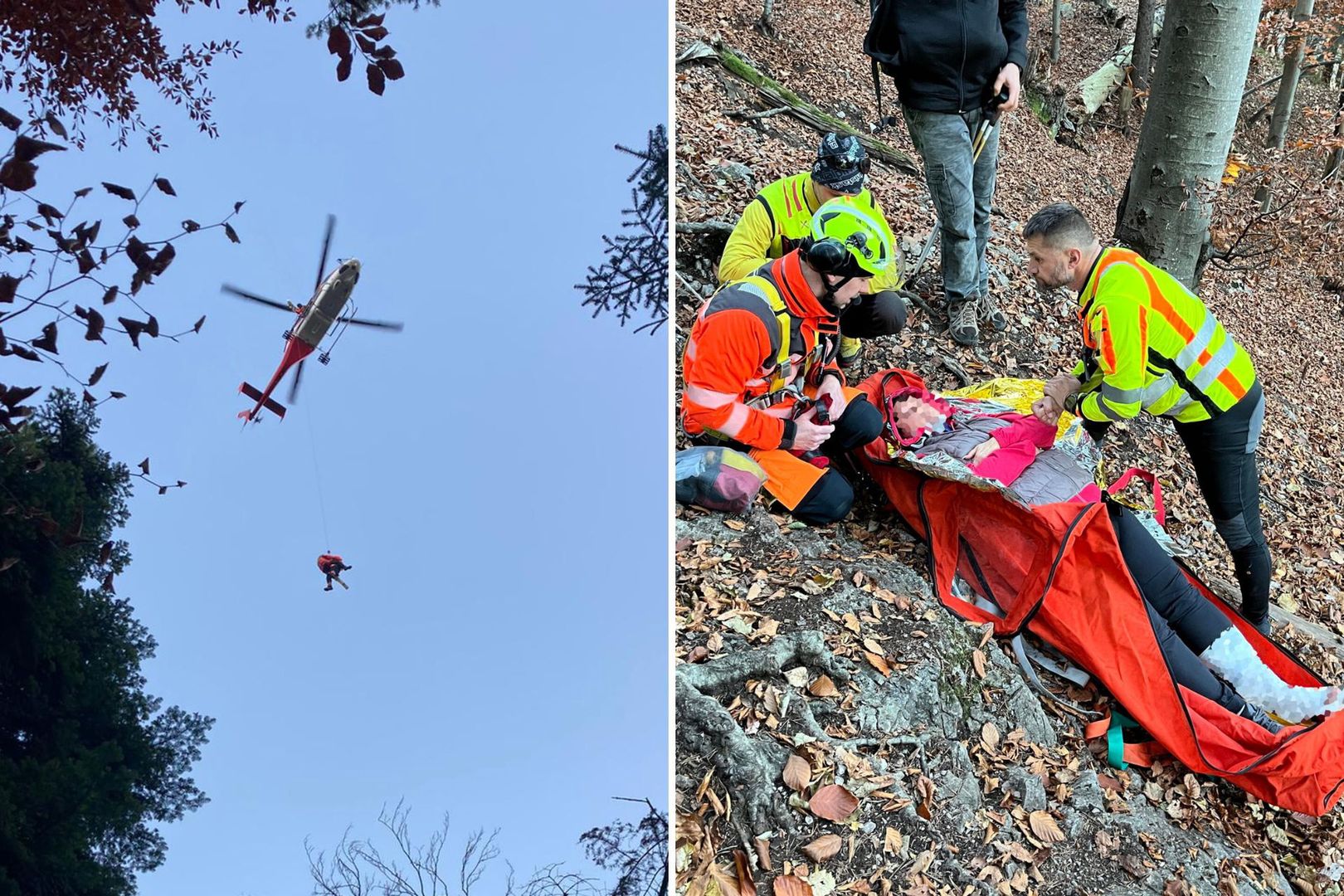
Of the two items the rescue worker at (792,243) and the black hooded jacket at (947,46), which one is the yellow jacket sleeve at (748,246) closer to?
the rescue worker at (792,243)

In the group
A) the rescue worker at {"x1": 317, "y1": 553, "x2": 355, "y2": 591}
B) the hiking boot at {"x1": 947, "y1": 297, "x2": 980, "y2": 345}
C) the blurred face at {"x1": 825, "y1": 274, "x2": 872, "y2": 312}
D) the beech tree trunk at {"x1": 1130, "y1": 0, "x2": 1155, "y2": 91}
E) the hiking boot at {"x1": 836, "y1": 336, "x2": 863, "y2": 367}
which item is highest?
the beech tree trunk at {"x1": 1130, "y1": 0, "x2": 1155, "y2": 91}

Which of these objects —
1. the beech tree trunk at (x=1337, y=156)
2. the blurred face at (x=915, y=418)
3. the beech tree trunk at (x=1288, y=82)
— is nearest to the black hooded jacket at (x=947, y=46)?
the blurred face at (x=915, y=418)

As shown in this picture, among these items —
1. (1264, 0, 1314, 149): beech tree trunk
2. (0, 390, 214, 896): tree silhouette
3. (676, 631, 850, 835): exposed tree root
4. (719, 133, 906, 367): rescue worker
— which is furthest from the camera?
(1264, 0, 1314, 149): beech tree trunk

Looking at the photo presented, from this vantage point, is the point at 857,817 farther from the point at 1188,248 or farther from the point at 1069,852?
the point at 1188,248

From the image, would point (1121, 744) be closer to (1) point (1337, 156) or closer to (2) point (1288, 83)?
(2) point (1288, 83)

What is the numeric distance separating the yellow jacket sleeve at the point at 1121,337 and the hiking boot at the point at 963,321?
136cm

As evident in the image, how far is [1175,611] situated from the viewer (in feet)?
10.7

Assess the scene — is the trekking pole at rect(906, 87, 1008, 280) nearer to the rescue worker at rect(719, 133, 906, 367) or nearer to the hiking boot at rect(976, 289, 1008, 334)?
the rescue worker at rect(719, 133, 906, 367)

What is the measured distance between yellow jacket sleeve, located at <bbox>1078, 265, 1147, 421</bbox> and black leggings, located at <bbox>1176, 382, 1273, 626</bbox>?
1.28 ft

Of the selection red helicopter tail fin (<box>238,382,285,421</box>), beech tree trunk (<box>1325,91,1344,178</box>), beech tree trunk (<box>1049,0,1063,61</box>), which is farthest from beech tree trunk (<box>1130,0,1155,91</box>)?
red helicopter tail fin (<box>238,382,285,421</box>)

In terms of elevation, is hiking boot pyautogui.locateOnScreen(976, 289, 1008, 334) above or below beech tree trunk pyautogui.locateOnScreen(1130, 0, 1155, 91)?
below

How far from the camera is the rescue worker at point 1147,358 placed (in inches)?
124

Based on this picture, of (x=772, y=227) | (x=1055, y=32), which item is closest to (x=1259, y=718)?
(x=772, y=227)

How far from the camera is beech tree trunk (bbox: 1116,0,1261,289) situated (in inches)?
169
